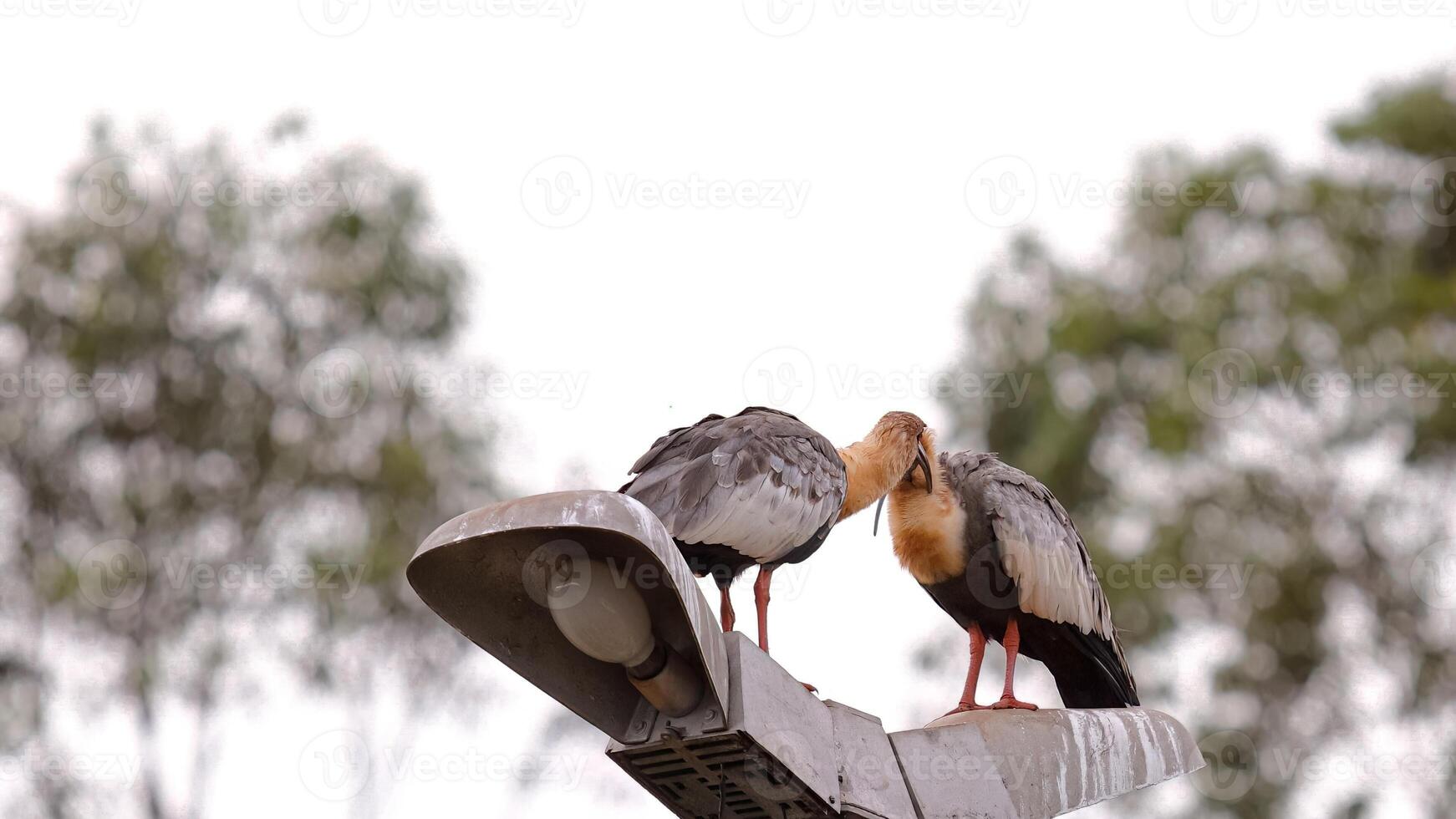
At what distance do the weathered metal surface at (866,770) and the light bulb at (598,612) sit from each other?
0.94 meters

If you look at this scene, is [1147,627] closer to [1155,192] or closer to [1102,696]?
[1155,192]

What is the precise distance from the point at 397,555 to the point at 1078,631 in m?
10.8

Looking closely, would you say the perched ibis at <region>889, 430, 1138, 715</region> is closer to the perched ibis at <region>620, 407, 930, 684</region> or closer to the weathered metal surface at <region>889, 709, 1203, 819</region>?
the perched ibis at <region>620, 407, 930, 684</region>

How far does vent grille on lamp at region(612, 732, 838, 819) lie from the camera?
480 cm

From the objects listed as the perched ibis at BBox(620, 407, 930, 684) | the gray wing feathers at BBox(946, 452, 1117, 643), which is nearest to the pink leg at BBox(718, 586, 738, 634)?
the perched ibis at BBox(620, 407, 930, 684)

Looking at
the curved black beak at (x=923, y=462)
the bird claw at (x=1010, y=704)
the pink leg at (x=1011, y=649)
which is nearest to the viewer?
the bird claw at (x=1010, y=704)

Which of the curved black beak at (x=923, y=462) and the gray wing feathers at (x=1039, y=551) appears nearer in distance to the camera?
the gray wing feathers at (x=1039, y=551)

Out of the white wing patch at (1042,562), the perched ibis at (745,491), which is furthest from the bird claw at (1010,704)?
the perched ibis at (745,491)

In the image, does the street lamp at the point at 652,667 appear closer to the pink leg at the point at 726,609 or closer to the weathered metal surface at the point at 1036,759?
the weathered metal surface at the point at 1036,759

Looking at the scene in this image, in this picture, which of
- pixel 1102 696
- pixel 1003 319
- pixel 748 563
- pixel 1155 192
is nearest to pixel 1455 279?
pixel 1155 192

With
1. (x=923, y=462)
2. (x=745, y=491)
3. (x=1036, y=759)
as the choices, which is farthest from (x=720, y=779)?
(x=923, y=462)

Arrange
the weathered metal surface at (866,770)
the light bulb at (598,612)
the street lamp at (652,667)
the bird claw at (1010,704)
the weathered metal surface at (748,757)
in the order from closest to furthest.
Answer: the street lamp at (652,667), the light bulb at (598,612), the weathered metal surface at (748,757), the weathered metal surface at (866,770), the bird claw at (1010,704)

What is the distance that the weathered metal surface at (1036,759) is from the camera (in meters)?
5.74

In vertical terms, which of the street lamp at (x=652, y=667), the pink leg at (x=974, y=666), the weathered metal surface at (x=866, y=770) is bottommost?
the pink leg at (x=974, y=666)
